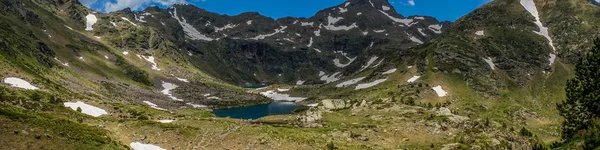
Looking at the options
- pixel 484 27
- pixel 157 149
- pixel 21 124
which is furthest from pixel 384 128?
pixel 484 27

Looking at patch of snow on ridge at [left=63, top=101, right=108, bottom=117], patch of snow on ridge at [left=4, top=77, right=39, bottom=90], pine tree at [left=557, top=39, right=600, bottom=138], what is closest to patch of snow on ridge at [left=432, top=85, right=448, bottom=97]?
pine tree at [left=557, top=39, right=600, bottom=138]

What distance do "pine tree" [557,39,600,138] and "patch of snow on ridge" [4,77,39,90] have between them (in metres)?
98.5

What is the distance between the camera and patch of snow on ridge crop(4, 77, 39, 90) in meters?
82.8

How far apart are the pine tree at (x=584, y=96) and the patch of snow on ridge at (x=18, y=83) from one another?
98.5 metres

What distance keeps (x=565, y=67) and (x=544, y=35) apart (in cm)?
2758

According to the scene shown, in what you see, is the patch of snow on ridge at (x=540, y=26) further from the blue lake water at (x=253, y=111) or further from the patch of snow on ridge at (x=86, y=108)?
the patch of snow on ridge at (x=86, y=108)

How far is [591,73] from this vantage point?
53844mm

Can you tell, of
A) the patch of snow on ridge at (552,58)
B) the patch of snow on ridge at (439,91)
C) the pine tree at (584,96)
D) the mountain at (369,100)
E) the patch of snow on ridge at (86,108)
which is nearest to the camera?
the mountain at (369,100)

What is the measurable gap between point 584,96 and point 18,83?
339 feet

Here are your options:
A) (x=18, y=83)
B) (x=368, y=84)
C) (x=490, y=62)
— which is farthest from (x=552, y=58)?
(x=18, y=83)

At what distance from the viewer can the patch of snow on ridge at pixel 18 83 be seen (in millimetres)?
Answer: 82812

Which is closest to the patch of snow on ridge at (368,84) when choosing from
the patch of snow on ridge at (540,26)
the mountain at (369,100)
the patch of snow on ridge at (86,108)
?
the mountain at (369,100)

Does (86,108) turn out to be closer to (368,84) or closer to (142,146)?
(142,146)

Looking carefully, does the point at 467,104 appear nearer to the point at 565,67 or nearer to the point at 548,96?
the point at 548,96
